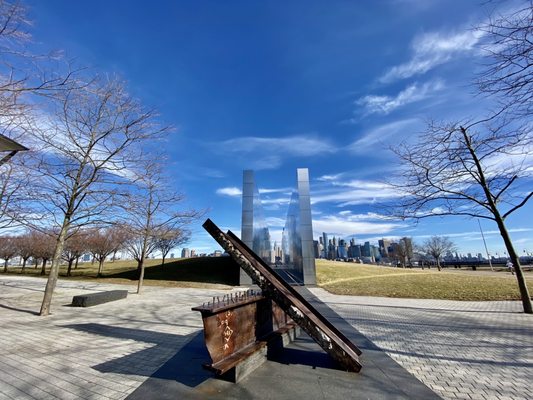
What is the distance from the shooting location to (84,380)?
4121mm

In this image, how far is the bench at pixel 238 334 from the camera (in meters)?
3.77

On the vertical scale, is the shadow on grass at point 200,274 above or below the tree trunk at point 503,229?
below

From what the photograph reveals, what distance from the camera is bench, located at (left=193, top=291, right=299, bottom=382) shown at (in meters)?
3.77

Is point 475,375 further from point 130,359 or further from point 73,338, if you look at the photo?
point 73,338

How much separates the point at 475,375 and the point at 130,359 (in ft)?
21.8

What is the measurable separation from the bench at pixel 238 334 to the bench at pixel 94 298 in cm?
1053

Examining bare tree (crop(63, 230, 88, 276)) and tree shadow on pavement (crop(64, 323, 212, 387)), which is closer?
tree shadow on pavement (crop(64, 323, 212, 387))

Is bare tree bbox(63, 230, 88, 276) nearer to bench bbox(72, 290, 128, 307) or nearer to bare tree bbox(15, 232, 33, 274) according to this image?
bare tree bbox(15, 232, 33, 274)

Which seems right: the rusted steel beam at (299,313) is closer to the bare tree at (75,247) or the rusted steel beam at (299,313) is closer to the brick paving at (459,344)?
the brick paving at (459,344)

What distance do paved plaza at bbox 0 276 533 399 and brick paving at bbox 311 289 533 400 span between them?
0.7 inches

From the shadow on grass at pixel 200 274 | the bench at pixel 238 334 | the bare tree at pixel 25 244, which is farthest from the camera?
the bare tree at pixel 25 244

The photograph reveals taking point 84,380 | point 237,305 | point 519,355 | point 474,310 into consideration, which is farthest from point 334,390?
point 474,310

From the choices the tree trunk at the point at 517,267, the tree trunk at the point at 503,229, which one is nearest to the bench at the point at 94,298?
the tree trunk at the point at 503,229

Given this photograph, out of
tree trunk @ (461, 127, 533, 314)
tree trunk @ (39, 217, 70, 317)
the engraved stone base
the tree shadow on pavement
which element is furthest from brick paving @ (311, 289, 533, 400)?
tree trunk @ (39, 217, 70, 317)
